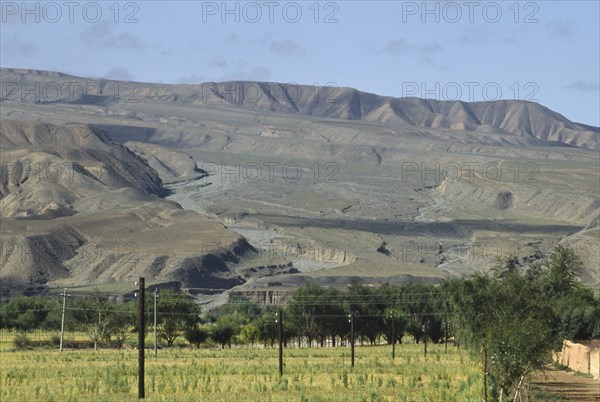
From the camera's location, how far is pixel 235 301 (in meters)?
149

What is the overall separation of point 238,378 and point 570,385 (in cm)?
1440

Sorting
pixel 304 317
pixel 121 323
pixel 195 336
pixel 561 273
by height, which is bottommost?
pixel 195 336

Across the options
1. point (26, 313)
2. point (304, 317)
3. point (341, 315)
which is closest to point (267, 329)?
point (304, 317)

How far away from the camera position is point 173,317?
327 feet


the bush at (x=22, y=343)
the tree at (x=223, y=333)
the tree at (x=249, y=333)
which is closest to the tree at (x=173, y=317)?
the tree at (x=223, y=333)

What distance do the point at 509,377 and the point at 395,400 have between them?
16.5 feet

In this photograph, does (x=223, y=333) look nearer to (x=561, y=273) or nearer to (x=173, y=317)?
(x=173, y=317)

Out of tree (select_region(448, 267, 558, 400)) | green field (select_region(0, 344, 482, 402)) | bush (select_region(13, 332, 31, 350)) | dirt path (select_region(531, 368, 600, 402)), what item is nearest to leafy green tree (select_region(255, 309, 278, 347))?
bush (select_region(13, 332, 31, 350))

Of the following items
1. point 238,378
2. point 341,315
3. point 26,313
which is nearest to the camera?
point 238,378

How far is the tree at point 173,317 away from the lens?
99500 mm

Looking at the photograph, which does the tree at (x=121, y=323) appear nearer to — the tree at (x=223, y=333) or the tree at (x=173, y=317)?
the tree at (x=173, y=317)

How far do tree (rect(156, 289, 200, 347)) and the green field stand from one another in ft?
81.5

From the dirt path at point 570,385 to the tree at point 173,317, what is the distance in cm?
4470

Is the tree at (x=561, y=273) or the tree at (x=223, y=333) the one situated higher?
the tree at (x=561, y=273)
